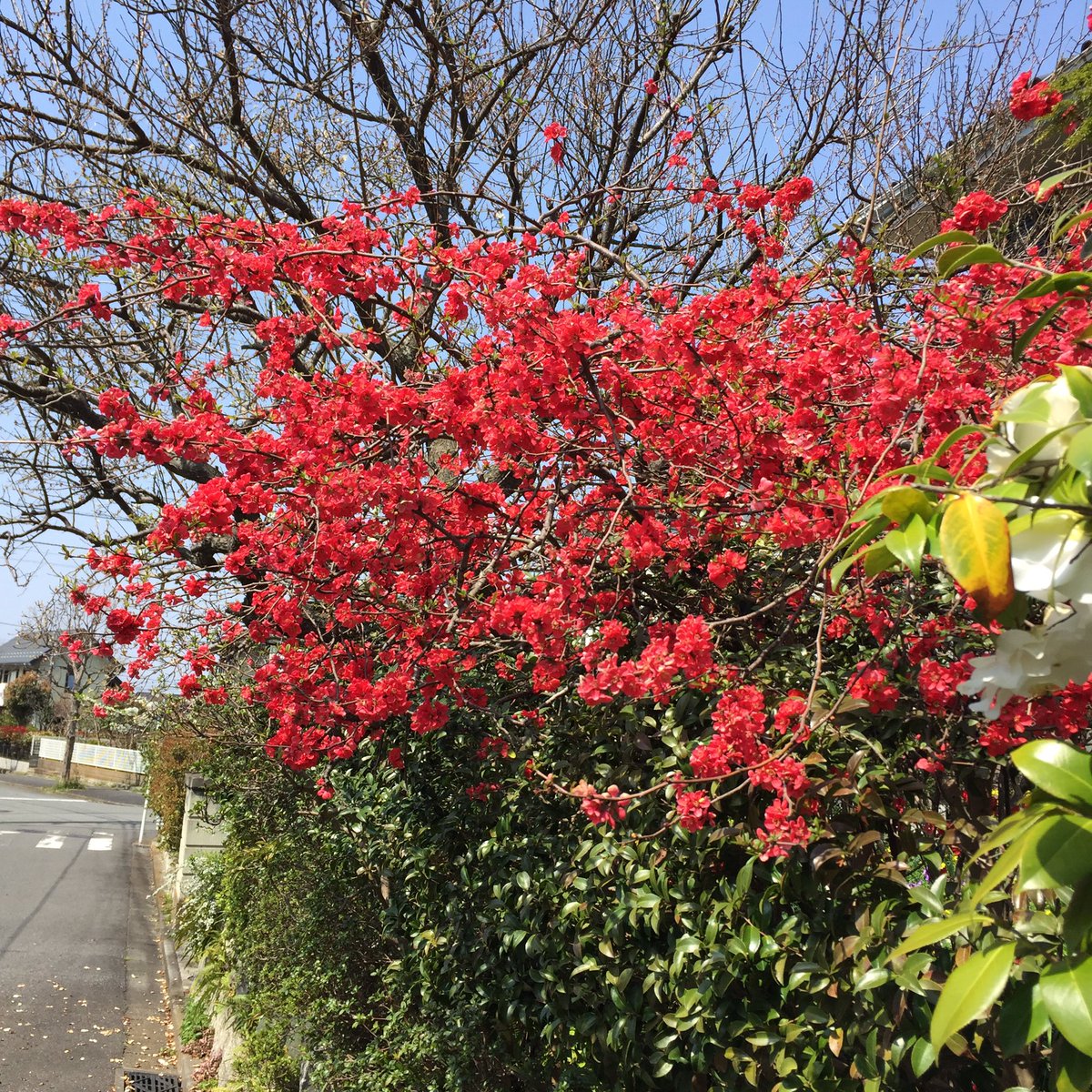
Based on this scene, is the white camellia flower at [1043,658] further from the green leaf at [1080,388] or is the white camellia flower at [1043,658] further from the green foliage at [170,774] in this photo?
the green foliage at [170,774]

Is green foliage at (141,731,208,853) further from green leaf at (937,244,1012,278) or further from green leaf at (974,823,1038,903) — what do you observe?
green leaf at (974,823,1038,903)

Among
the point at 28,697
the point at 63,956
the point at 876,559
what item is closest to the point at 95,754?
the point at 28,697

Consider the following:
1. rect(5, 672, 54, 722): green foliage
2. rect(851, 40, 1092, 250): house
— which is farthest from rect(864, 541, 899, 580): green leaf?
rect(5, 672, 54, 722): green foliage

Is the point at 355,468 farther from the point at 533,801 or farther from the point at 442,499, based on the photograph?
the point at 533,801

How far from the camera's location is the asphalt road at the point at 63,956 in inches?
239

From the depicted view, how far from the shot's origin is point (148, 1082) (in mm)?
5738

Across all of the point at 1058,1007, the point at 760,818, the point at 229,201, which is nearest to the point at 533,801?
the point at 760,818

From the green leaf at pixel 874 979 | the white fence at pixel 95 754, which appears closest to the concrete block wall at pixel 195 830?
the green leaf at pixel 874 979

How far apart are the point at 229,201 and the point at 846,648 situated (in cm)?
546

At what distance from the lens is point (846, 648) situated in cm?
262

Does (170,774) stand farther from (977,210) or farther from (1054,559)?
(1054,559)

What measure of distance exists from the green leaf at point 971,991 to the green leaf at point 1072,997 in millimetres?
32

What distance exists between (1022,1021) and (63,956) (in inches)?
391

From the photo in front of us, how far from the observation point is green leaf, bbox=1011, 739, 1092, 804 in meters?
0.69
